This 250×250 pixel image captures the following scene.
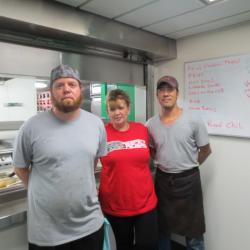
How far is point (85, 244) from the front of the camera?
1.21m

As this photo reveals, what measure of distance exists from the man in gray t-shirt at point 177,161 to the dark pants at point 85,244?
654 mm

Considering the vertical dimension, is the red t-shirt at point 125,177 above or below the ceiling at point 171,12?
below

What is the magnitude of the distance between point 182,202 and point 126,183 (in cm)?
51

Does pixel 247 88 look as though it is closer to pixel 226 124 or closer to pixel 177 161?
pixel 226 124

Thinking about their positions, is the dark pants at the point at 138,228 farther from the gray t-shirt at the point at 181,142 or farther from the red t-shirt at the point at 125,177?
the gray t-shirt at the point at 181,142

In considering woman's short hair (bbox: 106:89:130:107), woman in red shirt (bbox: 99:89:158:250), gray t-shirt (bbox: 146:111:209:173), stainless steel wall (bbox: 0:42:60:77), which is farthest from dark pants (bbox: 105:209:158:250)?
stainless steel wall (bbox: 0:42:60:77)

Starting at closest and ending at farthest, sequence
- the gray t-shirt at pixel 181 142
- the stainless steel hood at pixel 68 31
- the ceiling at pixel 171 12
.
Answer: the stainless steel hood at pixel 68 31 < the ceiling at pixel 171 12 < the gray t-shirt at pixel 181 142

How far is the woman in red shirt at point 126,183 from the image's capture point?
148 centimetres

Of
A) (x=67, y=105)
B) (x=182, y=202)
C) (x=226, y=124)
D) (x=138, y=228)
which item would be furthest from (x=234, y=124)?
(x=67, y=105)

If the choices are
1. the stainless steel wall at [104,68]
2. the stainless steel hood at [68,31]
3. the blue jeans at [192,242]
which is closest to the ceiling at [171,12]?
the stainless steel hood at [68,31]

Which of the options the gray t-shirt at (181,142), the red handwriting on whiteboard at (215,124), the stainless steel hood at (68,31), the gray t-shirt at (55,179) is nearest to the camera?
the gray t-shirt at (55,179)

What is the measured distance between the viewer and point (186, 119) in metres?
1.70

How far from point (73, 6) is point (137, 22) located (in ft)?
1.56

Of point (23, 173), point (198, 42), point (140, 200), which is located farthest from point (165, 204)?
point (198, 42)
